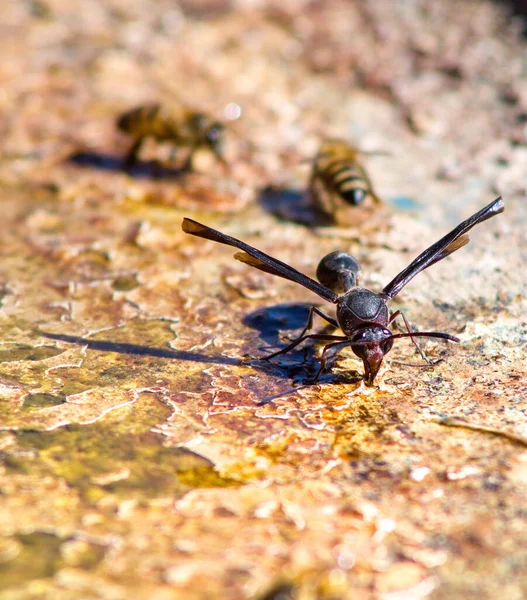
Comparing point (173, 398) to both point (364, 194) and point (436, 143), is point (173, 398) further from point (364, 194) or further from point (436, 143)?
point (436, 143)

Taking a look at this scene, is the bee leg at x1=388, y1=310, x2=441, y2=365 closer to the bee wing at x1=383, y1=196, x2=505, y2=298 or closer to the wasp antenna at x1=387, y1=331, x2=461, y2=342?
the bee wing at x1=383, y1=196, x2=505, y2=298

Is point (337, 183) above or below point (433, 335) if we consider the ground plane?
above

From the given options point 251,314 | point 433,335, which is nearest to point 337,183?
point 251,314

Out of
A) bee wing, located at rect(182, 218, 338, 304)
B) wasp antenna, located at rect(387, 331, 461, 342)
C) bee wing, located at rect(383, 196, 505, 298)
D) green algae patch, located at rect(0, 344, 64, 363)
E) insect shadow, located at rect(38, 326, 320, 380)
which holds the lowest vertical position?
green algae patch, located at rect(0, 344, 64, 363)

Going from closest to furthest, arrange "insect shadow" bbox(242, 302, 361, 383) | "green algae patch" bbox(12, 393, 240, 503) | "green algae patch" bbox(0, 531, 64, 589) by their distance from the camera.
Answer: "green algae patch" bbox(0, 531, 64, 589), "green algae patch" bbox(12, 393, 240, 503), "insect shadow" bbox(242, 302, 361, 383)

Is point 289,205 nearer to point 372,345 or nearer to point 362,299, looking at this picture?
point 362,299

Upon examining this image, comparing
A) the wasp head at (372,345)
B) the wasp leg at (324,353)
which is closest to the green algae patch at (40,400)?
the wasp leg at (324,353)

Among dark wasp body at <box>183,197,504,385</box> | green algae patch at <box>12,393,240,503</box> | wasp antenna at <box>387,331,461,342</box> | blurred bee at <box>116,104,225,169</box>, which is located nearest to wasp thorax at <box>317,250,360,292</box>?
dark wasp body at <box>183,197,504,385</box>
